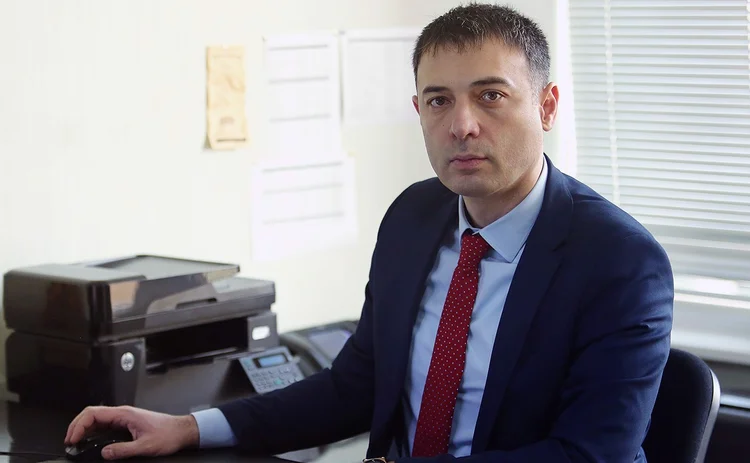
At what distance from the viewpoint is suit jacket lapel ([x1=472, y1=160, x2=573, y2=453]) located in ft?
5.24

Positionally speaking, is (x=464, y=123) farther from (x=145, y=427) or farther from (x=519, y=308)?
(x=145, y=427)

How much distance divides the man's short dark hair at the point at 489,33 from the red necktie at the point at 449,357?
32 centimetres

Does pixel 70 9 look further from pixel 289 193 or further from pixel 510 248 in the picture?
pixel 510 248

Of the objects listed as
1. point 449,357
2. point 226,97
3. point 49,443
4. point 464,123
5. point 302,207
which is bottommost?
point 49,443

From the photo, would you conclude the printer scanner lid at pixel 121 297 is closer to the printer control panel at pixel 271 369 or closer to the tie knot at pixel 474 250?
the printer control panel at pixel 271 369

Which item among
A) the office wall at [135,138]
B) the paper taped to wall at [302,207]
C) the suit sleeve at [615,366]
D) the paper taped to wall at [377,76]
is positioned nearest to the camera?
the suit sleeve at [615,366]

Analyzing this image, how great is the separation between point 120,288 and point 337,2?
1.23 m

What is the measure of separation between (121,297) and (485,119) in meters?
0.80

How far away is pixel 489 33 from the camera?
1.67 metres

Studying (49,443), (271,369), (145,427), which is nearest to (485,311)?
(145,427)

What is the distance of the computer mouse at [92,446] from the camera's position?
160cm

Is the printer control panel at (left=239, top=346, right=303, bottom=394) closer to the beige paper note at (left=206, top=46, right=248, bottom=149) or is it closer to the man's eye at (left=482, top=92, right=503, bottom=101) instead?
the beige paper note at (left=206, top=46, right=248, bottom=149)

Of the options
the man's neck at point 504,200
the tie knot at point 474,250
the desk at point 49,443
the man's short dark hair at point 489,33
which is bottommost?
the desk at point 49,443

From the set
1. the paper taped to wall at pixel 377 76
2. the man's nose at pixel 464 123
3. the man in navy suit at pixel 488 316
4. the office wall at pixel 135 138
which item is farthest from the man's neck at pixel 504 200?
the paper taped to wall at pixel 377 76
